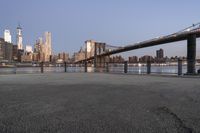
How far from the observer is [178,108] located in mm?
3877

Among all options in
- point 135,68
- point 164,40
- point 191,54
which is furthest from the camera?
point 164,40

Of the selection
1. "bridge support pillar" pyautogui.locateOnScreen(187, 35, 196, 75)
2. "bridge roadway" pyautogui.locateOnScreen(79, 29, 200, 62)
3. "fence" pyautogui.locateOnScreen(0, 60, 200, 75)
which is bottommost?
"fence" pyautogui.locateOnScreen(0, 60, 200, 75)

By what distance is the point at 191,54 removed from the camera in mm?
18125

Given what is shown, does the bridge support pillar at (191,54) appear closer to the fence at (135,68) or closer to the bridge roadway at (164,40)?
the fence at (135,68)

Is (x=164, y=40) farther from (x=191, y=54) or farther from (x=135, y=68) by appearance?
(x=191, y=54)

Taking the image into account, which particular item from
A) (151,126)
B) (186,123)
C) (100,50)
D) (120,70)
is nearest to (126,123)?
(151,126)

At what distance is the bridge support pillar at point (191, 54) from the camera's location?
53.2 feet

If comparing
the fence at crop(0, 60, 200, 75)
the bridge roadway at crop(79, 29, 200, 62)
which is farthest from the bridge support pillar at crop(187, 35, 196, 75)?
the bridge roadway at crop(79, 29, 200, 62)

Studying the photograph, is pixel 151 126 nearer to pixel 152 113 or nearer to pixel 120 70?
pixel 152 113

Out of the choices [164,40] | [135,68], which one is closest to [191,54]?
[135,68]

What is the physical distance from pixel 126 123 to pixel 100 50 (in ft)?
126

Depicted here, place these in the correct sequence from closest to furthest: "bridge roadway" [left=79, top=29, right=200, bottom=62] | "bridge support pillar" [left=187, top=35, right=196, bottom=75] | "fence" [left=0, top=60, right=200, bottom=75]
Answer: "bridge support pillar" [left=187, top=35, right=196, bottom=75]
"fence" [left=0, top=60, right=200, bottom=75]
"bridge roadway" [left=79, top=29, right=200, bottom=62]

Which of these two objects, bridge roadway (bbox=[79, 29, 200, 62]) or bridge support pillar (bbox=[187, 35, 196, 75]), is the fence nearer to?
bridge support pillar (bbox=[187, 35, 196, 75])

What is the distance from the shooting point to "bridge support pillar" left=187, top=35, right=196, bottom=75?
1622 cm
